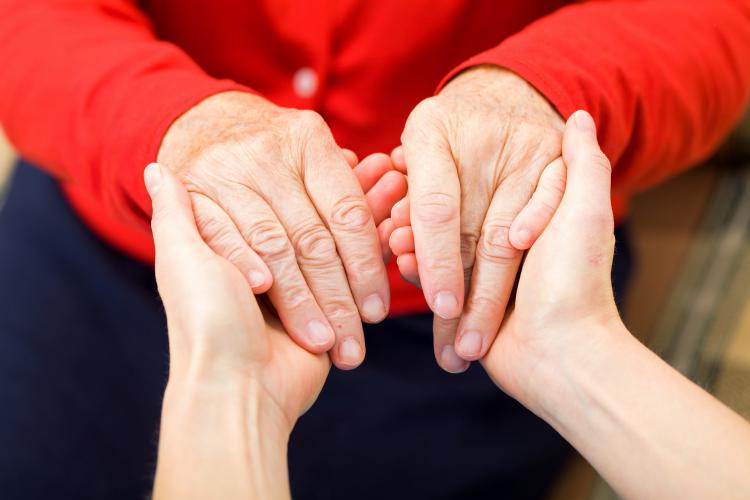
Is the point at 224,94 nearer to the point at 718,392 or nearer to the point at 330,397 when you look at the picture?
the point at 330,397

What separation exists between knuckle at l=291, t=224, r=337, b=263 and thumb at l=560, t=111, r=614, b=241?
0.65 feet

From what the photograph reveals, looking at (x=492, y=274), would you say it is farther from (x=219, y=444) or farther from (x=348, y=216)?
(x=219, y=444)

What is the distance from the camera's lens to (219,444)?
52cm

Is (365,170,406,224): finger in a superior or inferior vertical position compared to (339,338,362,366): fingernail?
superior

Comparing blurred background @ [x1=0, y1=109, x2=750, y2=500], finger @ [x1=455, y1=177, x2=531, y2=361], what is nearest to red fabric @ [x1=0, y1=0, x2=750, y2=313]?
finger @ [x1=455, y1=177, x2=531, y2=361]

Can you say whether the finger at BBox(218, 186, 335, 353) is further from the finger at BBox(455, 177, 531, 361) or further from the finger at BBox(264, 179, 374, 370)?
the finger at BBox(455, 177, 531, 361)

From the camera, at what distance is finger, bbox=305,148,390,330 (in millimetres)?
624

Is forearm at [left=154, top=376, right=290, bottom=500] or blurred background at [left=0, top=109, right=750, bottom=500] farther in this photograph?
blurred background at [left=0, top=109, right=750, bottom=500]

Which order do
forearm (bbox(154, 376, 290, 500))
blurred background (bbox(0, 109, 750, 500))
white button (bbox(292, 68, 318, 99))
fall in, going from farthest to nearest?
blurred background (bbox(0, 109, 750, 500)) → white button (bbox(292, 68, 318, 99)) → forearm (bbox(154, 376, 290, 500))

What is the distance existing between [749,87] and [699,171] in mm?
431

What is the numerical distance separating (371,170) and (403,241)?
0.09 metres

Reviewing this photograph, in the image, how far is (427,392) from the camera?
2.76ft

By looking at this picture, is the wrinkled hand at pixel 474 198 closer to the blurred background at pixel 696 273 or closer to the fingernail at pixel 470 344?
the fingernail at pixel 470 344

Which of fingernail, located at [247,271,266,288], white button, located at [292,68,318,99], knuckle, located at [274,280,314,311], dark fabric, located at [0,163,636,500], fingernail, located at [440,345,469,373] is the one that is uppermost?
white button, located at [292,68,318,99]
